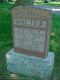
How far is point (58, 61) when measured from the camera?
5.25 metres

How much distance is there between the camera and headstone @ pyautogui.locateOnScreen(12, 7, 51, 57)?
430 centimetres

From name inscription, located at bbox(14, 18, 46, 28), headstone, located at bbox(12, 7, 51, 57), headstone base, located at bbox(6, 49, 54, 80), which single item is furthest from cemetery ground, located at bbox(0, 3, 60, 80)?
name inscription, located at bbox(14, 18, 46, 28)

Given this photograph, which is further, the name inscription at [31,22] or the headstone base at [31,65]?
the headstone base at [31,65]

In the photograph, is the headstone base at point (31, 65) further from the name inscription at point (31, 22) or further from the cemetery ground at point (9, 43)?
the name inscription at point (31, 22)

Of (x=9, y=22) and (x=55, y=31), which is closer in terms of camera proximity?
(x=55, y=31)

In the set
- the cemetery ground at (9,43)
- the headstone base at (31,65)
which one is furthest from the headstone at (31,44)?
the cemetery ground at (9,43)

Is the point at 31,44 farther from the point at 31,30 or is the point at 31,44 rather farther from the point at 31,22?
the point at 31,22

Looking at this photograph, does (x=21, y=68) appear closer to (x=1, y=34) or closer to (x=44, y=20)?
(x=44, y=20)

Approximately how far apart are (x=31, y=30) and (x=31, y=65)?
76 cm

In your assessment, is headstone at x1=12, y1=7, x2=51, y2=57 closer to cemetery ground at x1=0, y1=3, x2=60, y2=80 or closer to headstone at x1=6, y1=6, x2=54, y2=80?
headstone at x1=6, y1=6, x2=54, y2=80

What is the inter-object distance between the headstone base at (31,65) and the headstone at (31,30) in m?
0.13

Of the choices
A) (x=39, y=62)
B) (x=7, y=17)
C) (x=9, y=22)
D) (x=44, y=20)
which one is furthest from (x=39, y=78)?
(x=7, y=17)

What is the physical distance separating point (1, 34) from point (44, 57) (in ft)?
9.00

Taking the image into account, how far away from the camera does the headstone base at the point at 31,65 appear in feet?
14.6
